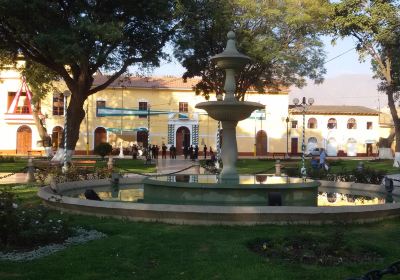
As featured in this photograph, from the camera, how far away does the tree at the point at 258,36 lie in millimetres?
27188

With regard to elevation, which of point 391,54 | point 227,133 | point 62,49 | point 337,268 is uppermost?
point 391,54

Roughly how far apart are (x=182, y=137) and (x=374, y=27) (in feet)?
86.9

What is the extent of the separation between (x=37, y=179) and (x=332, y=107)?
49.0 metres

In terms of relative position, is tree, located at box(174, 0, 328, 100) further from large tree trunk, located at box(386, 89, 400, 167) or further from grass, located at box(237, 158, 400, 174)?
large tree trunk, located at box(386, 89, 400, 167)

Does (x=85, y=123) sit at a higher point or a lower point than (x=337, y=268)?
higher

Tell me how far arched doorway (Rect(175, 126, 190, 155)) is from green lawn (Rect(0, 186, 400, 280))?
45.4 m

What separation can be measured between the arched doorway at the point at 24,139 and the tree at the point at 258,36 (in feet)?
84.4

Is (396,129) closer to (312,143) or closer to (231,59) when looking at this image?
(312,143)

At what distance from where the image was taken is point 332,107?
2425 inches

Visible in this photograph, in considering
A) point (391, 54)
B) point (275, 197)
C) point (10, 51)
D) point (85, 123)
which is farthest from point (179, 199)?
point (85, 123)

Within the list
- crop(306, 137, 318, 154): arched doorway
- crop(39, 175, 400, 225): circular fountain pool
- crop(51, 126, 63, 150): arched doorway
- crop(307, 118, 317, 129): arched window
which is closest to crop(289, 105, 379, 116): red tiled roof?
crop(307, 118, 317, 129): arched window

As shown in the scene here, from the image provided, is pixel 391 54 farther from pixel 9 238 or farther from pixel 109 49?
pixel 9 238

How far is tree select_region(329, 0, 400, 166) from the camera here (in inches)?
1233

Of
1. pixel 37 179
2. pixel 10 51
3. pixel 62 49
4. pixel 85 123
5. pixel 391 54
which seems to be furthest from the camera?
pixel 85 123
